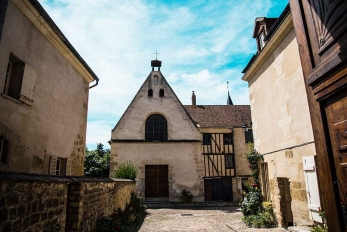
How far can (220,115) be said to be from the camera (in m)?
18.5

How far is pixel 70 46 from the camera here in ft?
23.4

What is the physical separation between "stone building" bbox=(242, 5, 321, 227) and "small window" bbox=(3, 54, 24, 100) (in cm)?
637

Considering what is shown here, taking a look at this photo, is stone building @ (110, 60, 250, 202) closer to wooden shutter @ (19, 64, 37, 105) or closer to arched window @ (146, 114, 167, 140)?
arched window @ (146, 114, 167, 140)

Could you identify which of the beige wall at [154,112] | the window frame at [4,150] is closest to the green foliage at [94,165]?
the beige wall at [154,112]

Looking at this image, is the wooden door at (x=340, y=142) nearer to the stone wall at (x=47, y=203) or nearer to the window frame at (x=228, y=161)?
the stone wall at (x=47, y=203)

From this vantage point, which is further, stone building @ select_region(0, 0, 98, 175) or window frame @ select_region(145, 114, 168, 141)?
window frame @ select_region(145, 114, 168, 141)

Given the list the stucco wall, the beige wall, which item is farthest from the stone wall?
the beige wall

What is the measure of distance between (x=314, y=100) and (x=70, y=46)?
271 inches

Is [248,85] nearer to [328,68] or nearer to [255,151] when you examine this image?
[255,151]

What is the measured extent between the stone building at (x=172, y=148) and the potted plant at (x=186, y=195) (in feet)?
0.80

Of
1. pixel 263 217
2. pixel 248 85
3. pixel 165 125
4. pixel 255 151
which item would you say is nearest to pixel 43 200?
pixel 263 217

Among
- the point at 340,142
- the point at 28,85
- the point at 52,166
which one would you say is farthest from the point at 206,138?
the point at 340,142

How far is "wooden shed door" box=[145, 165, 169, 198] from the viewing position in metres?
14.4

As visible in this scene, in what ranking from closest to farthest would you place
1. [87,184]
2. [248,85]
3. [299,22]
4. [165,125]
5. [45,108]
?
[299,22] → [87,184] → [45,108] → [248,85] → [165,125]
